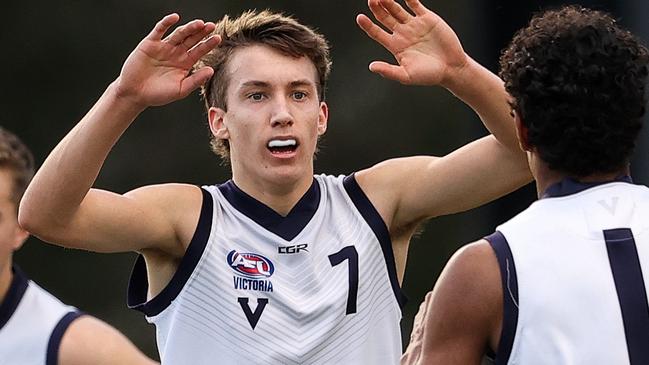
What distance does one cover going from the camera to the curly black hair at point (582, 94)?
11.0 feet

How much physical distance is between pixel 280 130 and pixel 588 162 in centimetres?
126

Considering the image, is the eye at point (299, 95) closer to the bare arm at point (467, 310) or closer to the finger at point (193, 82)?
the finger at point (193, 82)

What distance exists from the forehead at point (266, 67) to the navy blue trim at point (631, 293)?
144 cm

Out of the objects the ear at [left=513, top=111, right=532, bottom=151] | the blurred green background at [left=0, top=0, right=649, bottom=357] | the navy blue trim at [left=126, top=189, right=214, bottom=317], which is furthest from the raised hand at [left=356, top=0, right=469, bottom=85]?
the blurred green background at [left=0, top=0, right=649, bottom=357]

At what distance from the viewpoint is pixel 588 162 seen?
3383mm

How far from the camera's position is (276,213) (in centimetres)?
454

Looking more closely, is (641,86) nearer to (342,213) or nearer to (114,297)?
(342,213)

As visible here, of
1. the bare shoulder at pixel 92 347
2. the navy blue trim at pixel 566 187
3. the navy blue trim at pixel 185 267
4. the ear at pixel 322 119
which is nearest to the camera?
the navy blue trim at pixel 566 187

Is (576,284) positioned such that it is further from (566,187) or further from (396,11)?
(396,11)

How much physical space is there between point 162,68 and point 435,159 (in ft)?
2.84

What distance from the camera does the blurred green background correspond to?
906 cm

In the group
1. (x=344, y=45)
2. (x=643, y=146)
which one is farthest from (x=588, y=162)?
(x=344, y=45)

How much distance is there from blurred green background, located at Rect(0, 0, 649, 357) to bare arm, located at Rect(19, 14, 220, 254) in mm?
4762

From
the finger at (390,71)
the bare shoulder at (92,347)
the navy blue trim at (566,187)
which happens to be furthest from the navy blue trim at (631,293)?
the bare shoulder at (92,347)
